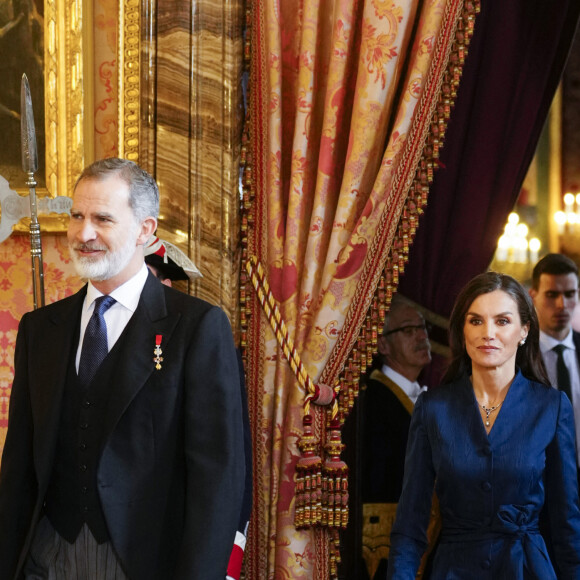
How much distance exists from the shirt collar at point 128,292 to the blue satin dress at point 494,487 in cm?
108

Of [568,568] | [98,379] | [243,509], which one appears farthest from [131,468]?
[568,568]

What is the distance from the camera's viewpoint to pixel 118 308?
228 cm

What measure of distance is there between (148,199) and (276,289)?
1247 millimetres

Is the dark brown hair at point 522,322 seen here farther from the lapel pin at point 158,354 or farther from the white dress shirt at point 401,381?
the lapel pin at point 158,354

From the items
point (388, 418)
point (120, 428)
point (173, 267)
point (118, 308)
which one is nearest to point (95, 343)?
point (118, 308)

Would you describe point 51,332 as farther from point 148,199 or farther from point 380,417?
point 380,417

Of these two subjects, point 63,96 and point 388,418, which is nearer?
point 63,96

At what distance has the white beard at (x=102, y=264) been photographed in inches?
88.2

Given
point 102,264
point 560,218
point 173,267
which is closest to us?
point 102,264

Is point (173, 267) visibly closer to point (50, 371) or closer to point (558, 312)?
point (50, 371)

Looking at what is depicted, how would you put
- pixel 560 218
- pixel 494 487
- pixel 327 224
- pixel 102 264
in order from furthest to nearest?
pixel 560 218 → pixel 327 224 → pixel 494 487 → pixel 102 264

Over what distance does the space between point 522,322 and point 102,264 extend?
1385 millimetres

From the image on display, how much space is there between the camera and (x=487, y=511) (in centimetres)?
275

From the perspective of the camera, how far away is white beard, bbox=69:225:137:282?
7.35 ft
